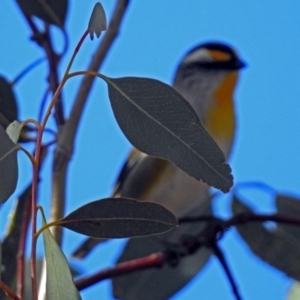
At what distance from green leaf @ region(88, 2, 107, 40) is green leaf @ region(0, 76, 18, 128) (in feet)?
1.57

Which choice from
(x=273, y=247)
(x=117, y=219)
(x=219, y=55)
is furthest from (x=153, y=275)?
(x=219, y=55)

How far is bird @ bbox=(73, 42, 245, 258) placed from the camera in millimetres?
2105

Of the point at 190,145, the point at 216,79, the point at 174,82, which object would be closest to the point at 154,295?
the point at 190,145

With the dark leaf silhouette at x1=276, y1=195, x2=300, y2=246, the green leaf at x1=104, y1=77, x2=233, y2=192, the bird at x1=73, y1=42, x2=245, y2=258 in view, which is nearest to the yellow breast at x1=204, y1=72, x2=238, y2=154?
the bird at x1=73, y1=42, x2=245, y2=258

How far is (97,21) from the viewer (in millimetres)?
735

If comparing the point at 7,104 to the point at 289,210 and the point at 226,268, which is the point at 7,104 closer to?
the point at 226,268

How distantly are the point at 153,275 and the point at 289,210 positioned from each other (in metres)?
0.30

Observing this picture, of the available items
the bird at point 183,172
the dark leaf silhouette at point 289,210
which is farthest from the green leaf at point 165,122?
the bird at point 183,172

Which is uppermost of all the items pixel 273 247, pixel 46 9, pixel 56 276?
pixel 46 9

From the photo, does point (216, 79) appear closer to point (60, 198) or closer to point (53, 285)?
point (60, 198)

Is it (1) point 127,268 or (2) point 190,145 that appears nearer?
(2) point 190,145

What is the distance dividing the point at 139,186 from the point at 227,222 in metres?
1.00

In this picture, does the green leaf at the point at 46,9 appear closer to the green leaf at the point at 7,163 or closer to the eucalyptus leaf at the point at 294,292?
the green leaf at the point at 7,163

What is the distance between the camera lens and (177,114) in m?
0.82
